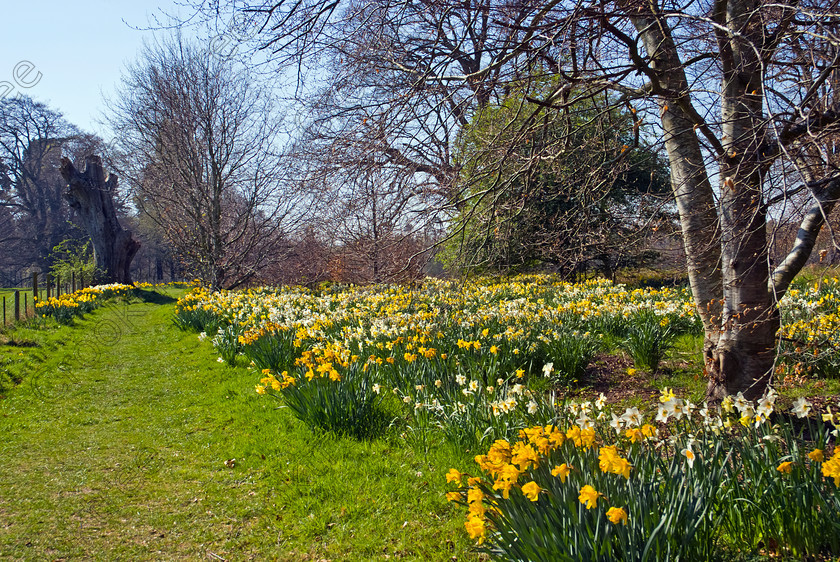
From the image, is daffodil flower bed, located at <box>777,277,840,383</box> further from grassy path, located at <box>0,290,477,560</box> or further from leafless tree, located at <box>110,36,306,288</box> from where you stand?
leafless tree, located at <box>110,36,306,288</box>

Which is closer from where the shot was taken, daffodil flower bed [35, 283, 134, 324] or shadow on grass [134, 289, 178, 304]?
daffodil flower bed [35, 283, 134, 324]

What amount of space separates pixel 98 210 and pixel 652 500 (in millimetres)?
25141

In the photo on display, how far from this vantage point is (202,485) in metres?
3.79

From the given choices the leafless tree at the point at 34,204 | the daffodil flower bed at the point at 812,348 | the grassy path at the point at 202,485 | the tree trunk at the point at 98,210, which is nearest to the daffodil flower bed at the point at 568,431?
the daffodil flower bed at the point at 812,348

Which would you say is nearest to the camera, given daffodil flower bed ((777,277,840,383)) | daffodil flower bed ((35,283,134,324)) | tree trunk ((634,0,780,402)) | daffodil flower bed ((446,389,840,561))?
daffodil flower bed ((446,389,840,561))

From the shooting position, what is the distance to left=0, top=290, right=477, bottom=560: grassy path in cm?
295

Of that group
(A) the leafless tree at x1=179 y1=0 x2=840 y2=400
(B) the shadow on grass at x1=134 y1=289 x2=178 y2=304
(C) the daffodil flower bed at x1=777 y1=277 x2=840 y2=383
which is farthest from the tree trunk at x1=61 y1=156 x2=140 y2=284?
(C) the daffodil flower bed at x1=777 y1=277 x2=840 y2=383

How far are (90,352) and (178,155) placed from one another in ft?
23.8

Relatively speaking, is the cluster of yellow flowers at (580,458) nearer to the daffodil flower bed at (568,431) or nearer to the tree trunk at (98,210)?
the daffodil flower bed at (568,431)

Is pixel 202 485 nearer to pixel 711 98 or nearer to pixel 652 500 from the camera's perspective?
pixel 652 500

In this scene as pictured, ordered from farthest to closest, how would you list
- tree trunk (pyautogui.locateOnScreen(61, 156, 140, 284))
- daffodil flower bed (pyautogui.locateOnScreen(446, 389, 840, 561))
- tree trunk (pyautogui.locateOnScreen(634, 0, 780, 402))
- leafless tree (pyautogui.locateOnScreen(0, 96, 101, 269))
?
leafless tree (pyautogui.locateOnScreen(0, 96, 101, 269)) → tree trunk (pyautogui.locateOnScreen(61, 156, 140, 284)) → tree trunk (pyautogui.locateOnScreen(634, 0, 780, 402)) → daffodil flower bed (pyautogui.locateOnScreen(446, 389, 840, 561))

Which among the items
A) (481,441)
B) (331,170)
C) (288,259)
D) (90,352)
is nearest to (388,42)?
(331,170)

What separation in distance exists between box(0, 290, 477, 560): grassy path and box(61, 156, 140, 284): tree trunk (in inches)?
731

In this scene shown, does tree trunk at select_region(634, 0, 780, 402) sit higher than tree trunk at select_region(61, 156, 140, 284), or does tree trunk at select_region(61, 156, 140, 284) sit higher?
tree trunk at select_region(61, 156, 140, 284)
